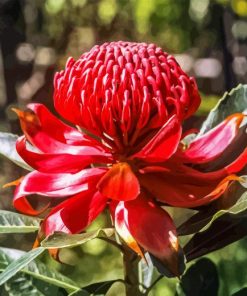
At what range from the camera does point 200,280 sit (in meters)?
1.36

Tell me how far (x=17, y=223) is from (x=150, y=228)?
23cm

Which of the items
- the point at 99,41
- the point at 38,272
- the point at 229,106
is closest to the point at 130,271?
the point at 38,272

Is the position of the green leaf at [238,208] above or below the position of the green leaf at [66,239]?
above

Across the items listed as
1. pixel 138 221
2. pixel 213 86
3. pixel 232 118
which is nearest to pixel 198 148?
pixel 232 118

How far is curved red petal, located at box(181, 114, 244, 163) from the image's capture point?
1198 millimetres

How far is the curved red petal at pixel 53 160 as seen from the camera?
3.79 feet

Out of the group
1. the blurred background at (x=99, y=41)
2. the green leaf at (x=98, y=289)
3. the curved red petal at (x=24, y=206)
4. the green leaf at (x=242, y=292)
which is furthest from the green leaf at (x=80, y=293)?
the blurred background at (x=99, y=41)

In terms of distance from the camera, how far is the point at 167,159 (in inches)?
45.3

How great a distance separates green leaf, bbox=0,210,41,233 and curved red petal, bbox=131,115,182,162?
0.21 m

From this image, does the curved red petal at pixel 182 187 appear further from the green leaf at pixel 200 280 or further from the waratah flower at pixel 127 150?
the green leaf at pixel 200 280

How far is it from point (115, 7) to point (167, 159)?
2444mm

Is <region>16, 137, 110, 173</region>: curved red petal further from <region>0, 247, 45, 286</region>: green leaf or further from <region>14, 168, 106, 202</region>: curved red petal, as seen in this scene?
<region>0, 247, 45, 286</region>: green leaf

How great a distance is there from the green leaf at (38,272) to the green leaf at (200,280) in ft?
0.58

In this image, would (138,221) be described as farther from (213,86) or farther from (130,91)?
(213,86)
